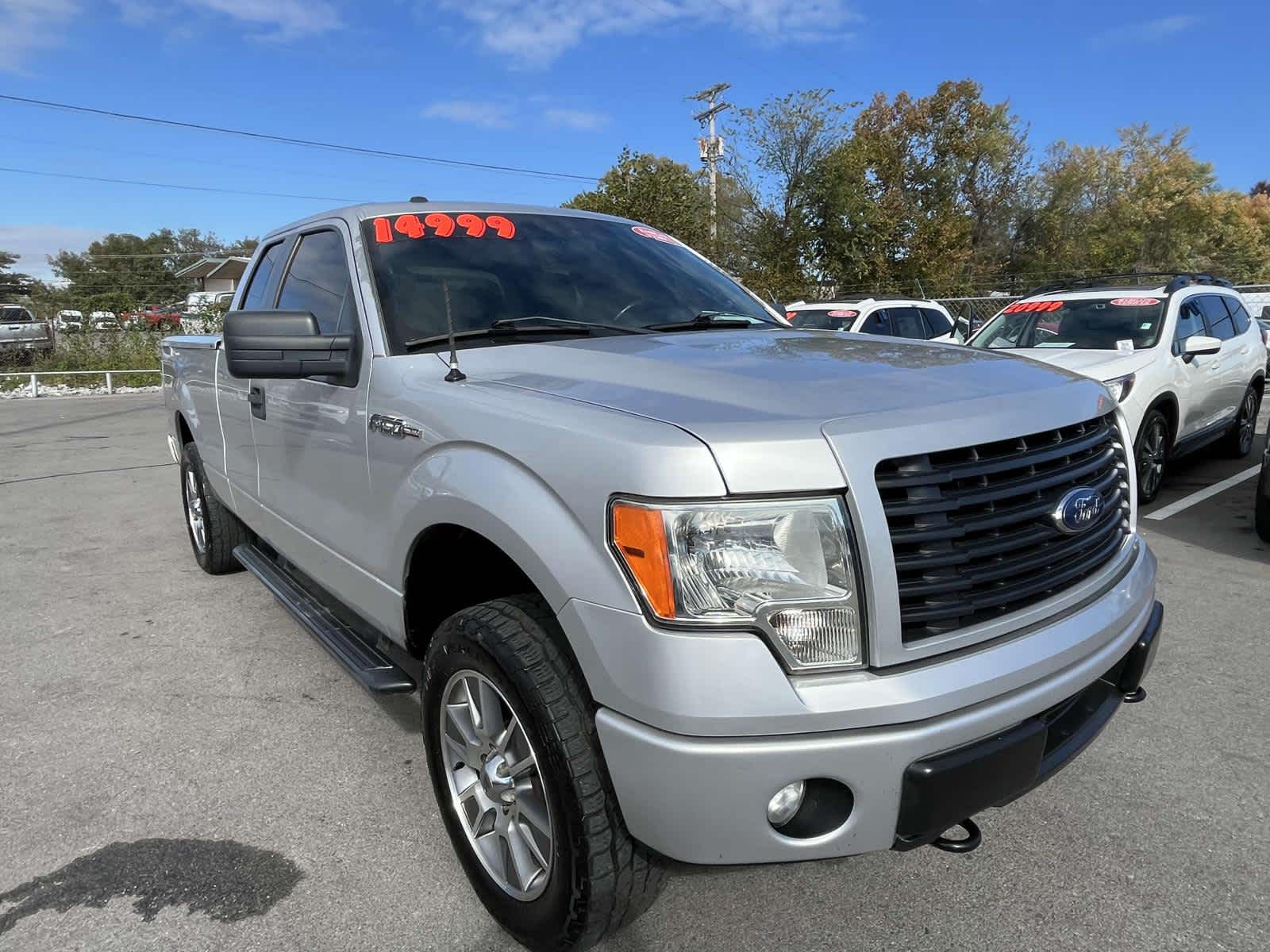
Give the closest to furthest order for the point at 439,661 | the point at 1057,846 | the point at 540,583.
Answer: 1. the point at 540,583
2. the point at 439,661
3. the point at 1057,846

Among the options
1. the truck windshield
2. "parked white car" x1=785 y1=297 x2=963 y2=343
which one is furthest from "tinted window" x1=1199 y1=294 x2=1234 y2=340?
the truck windshield

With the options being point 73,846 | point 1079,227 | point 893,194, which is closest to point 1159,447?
point 73,846

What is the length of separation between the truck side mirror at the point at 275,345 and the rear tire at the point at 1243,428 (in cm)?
891

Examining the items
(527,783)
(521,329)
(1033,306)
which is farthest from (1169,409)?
(527,783)

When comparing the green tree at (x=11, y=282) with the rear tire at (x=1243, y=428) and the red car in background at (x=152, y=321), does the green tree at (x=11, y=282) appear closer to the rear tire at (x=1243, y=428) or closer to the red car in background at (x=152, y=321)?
the red car in background at (x=152, y=321)

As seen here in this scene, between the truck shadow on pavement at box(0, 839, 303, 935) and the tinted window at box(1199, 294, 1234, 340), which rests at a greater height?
the tinted window at box(1199, 294, 1234, 340)

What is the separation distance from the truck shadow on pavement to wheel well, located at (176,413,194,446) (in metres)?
3.40

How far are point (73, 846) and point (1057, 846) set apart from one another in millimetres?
2835

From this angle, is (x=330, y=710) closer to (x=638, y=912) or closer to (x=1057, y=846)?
(x=638, y=912)

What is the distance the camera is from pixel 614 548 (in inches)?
68.1

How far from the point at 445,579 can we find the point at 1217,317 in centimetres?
840

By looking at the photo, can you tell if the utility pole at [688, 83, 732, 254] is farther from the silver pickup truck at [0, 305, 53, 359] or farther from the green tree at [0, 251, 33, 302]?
the green tree at [0, 251, 33, 302]

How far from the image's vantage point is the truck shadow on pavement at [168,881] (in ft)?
7.68

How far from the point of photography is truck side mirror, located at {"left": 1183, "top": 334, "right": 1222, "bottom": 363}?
22.6ft
